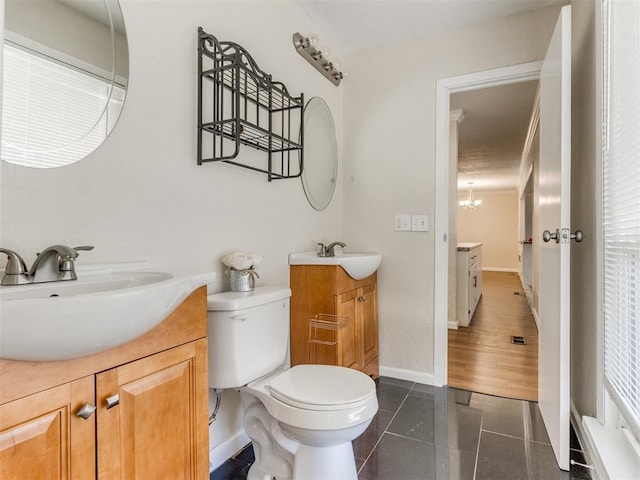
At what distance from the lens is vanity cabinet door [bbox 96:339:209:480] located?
0.84 m

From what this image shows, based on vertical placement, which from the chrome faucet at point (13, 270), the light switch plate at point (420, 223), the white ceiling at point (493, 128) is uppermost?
the white ceiling at point (493, 128)

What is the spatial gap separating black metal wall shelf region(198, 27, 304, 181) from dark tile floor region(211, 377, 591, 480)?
1.33m

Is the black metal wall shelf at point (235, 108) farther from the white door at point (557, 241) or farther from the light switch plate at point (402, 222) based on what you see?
the white door at point (557, 241)

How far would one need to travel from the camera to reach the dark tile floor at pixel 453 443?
1463 millimetres

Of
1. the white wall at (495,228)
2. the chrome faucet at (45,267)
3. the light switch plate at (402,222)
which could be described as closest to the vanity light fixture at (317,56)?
the light switch plate at (402,222)

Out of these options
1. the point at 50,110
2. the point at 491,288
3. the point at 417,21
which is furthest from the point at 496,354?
the point at 491,288

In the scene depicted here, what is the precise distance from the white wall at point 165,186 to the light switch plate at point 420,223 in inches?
35.6

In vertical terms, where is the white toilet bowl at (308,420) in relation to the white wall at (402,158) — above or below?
below

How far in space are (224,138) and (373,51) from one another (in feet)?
5.03

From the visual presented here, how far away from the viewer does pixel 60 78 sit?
104cm

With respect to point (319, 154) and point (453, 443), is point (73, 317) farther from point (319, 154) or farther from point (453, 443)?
point (319, 154)

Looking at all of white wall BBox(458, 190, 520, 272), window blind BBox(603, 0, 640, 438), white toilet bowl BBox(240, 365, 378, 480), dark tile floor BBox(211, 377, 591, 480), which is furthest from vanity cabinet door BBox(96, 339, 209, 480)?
white wall BBox(458, 190, 520, 272)

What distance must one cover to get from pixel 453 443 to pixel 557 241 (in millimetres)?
1017

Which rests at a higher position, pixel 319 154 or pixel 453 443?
pixel 319 154
